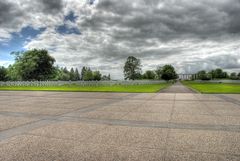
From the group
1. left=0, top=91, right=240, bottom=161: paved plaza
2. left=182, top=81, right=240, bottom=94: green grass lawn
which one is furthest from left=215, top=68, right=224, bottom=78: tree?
left=0, top=91, right=240, bottom=161: paved plaza

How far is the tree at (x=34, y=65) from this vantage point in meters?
66.4

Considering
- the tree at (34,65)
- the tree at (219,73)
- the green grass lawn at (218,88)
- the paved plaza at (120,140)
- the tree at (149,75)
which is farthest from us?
the tree at (219,73)

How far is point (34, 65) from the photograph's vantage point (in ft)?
217

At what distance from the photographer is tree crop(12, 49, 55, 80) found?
66.4 m

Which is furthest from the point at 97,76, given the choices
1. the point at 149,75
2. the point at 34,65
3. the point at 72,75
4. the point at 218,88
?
the point at 218,88

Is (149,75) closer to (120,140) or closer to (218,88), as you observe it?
(218,88)

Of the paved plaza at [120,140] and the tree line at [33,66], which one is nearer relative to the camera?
the paved plaza at [120,140]

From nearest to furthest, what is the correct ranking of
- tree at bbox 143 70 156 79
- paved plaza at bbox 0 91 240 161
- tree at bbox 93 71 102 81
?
1. paved plaza at bbox 0 91 240 161
2. tree at bbox 93 71 102 81
3. tree at bbox 143 70 156 79

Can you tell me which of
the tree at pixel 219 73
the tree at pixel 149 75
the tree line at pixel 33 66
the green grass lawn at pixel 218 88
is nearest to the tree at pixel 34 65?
the tree line at pixel 33 66

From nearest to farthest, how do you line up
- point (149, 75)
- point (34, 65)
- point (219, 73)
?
point (34, 65)
point (149, 75)
point (219, 73)

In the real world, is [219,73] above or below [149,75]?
above

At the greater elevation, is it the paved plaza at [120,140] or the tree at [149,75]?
the tree at [149,75]

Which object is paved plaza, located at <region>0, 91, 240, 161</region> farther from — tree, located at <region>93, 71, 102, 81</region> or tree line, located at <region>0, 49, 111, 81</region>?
tree, located at <region>93, 71, 102, 81</region>

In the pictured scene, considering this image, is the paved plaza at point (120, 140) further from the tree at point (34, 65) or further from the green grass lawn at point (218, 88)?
Result: the tree at point (34, 65)
